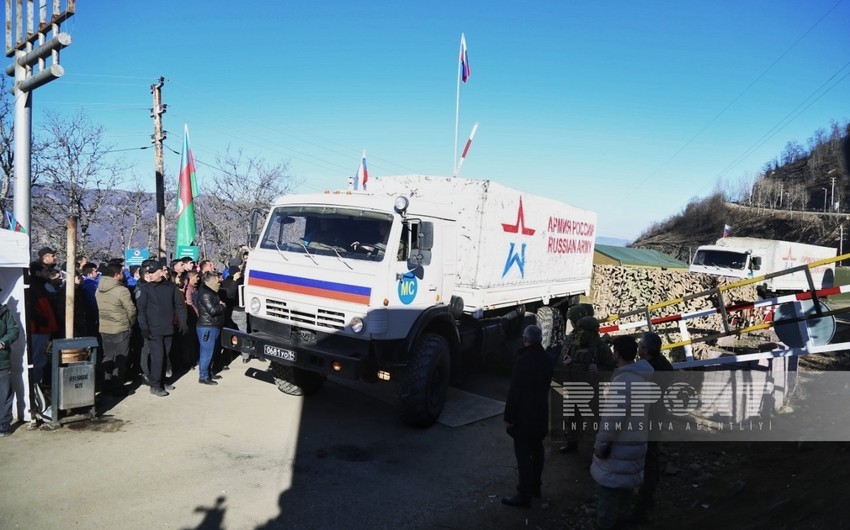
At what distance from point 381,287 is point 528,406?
6.98ft

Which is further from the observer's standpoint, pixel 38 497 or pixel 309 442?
pixel 309 442

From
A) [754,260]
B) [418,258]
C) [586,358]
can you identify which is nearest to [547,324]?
[586,358]

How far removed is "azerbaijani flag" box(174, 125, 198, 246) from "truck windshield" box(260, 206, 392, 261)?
7.46 meters

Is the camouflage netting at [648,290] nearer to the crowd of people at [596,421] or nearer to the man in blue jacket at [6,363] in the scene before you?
the crowd of people at [596,421]

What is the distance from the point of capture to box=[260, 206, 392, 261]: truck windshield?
5996 millimetres

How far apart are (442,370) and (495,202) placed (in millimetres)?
2794

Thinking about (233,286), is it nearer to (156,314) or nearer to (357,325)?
(156,314)

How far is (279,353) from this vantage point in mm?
5852

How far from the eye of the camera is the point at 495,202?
7.80m

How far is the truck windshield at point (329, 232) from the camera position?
6.00 metres

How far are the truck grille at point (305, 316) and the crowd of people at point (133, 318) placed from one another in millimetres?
795

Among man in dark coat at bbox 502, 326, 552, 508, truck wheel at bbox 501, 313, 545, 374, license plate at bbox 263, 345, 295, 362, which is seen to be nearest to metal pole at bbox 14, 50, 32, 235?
license plate at bbox 263, 345, 295, 362

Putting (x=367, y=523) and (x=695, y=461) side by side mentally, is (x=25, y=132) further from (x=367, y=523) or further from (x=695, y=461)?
(x=695, y=461)

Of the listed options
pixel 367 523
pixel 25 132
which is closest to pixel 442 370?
pixel 367 523
